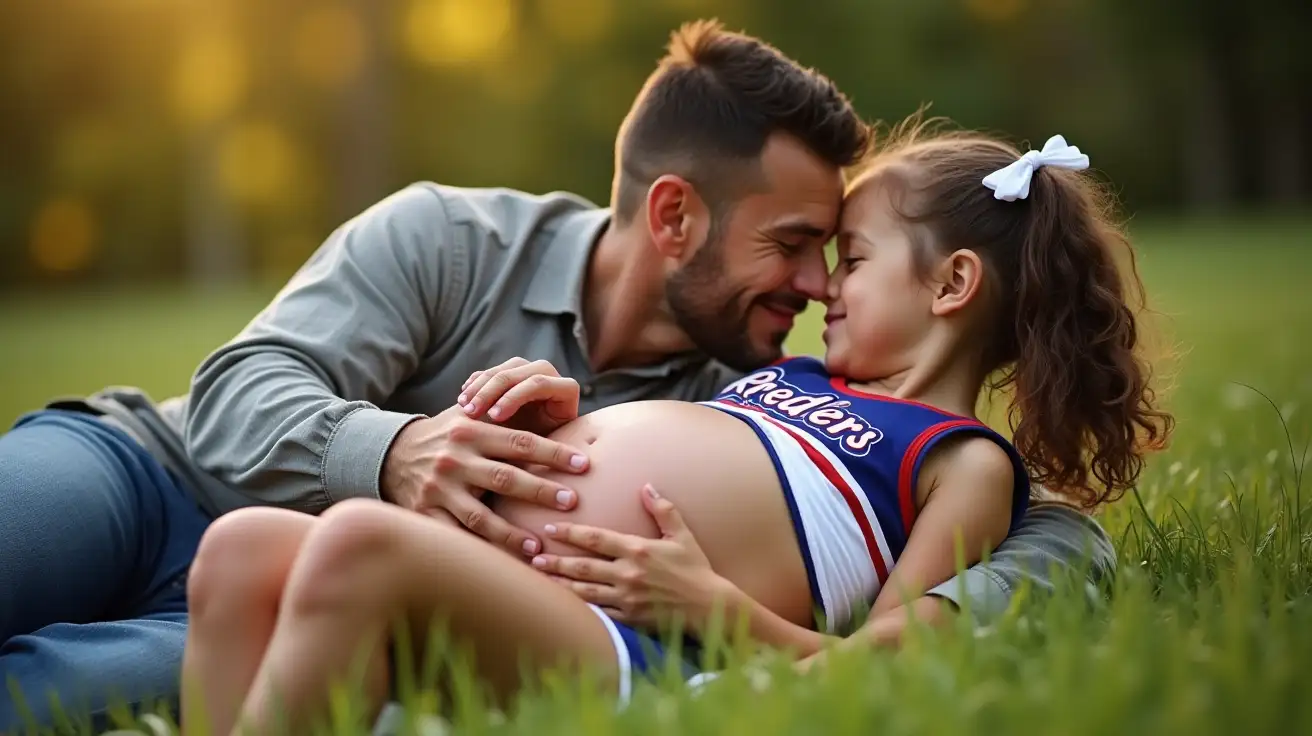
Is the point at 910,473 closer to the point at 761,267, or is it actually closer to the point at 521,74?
the point at 761,267

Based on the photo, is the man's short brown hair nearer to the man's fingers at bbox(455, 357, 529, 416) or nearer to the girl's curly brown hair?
the girl's curly brown hair

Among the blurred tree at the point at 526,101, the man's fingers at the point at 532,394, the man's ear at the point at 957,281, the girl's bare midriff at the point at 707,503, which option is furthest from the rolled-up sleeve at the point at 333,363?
the blurred tree at the point at 526,101

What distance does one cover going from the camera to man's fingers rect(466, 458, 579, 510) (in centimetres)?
256

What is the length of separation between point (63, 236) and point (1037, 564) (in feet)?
116

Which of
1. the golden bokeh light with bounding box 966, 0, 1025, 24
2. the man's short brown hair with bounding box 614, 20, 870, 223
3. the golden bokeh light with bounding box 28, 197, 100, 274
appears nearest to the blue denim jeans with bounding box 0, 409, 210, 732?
the man's short brown hair with bounding box 614, 20, 870, 223

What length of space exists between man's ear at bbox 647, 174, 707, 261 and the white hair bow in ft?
2.85

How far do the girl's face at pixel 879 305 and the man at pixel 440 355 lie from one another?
23cm

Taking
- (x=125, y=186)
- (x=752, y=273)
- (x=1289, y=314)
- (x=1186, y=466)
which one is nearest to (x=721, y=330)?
(x=752, y=273)

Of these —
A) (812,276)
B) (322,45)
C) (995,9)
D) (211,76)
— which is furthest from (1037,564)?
(995,9)

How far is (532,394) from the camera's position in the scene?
2.70 metres

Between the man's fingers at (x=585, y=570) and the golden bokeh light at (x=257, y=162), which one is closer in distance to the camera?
the man's fingers at (x=585, y=570)

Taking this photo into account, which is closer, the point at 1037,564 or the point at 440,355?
the point at 1037,564

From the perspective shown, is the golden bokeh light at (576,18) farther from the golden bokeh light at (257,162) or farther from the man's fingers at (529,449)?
the man's fingers at (529,449)

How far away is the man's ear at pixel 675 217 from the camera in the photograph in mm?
3615
